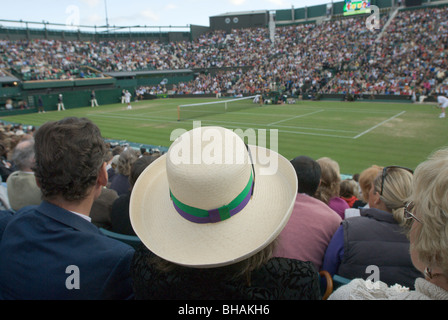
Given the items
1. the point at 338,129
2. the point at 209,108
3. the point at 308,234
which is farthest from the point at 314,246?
the point at 209,108

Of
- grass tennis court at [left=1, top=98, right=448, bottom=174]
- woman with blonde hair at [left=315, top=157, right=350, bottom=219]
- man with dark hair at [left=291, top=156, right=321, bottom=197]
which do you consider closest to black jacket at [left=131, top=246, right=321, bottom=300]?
man with dark hair at [left=291, top=156, right=321, bottom=197]

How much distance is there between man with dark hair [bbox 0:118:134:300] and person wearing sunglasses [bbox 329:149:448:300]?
1455 millimetres

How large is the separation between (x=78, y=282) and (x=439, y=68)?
38.8 metres

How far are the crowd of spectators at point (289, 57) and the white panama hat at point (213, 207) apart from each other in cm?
3272

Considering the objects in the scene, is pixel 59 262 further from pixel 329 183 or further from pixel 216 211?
pixel 329 183

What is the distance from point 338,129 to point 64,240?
17.8 m

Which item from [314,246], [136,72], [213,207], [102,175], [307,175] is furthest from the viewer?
[136,72]

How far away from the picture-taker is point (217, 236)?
74.0 inches

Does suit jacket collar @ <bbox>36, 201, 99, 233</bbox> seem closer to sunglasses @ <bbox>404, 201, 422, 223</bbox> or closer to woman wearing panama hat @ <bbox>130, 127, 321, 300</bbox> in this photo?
woman wearing panama hat @ <bbox>130, 127, 321, 300</bbox>

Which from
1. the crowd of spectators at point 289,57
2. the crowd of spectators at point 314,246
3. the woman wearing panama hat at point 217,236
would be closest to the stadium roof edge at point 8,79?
the crowd of spectators at point 289,57

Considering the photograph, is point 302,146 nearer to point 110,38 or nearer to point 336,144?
point 336,144

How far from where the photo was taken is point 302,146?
14664mm

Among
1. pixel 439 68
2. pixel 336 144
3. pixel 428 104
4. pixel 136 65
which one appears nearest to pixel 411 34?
pixel 439 68

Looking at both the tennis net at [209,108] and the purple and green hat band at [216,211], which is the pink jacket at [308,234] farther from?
the tennis net at [209,108]
